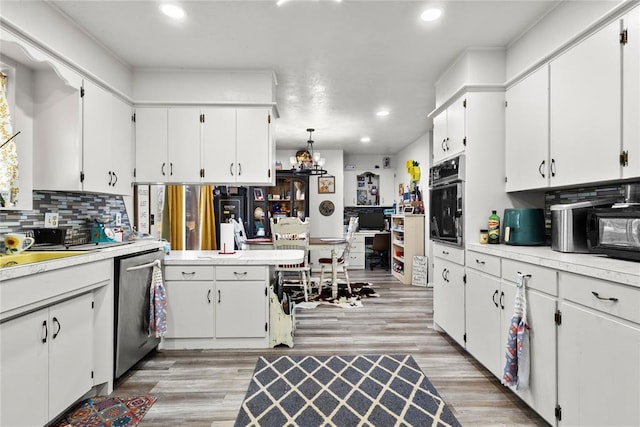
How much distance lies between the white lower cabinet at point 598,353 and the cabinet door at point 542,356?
0.05m

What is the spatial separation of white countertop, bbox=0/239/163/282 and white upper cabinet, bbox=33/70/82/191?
583 millimetres

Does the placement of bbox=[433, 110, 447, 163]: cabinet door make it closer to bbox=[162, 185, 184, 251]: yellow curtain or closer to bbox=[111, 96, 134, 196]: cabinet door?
bbox=[111, 96, 134, 196]: cabinet door

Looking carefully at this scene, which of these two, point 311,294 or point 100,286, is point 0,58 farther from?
point 311,294

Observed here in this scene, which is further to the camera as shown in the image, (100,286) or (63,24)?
(63,24)

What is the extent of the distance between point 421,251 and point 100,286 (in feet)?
15.7

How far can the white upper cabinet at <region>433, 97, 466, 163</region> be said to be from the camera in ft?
9.28

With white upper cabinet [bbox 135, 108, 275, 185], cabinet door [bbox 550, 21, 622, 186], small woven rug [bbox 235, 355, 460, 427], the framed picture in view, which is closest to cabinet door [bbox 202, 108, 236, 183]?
white upper cabinet [bbox 135, 108, 275, 185]

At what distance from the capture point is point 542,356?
1771mm

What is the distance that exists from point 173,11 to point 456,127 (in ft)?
8.01

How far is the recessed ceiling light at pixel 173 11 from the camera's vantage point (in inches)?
85.3

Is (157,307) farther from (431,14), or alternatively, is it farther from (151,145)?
(431,14)

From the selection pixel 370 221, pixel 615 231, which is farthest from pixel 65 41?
pixel 370 221

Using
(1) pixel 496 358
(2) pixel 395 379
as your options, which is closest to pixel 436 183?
(1) pixel 496 358

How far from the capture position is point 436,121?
3.42 m
